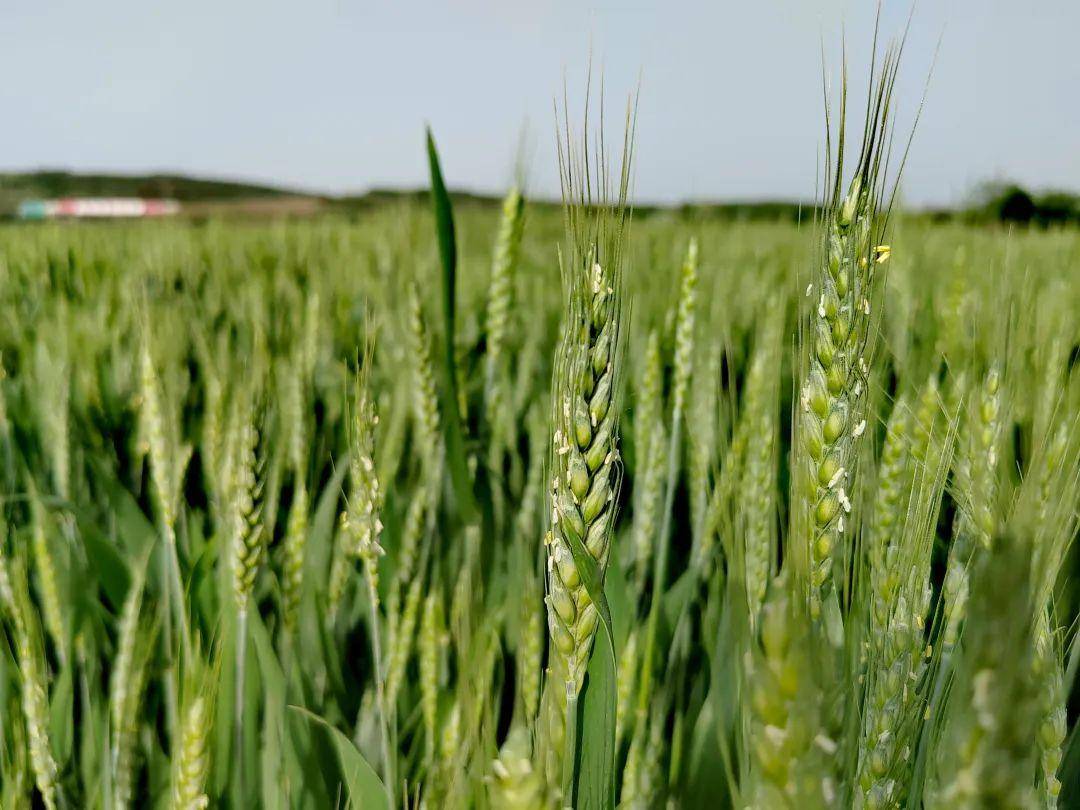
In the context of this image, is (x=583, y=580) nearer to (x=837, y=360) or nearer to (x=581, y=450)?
(x=581, y=450)

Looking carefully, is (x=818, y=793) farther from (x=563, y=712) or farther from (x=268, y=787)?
(x=268, y=787)

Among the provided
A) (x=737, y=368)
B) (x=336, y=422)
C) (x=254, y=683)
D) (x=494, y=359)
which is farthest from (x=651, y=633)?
(x=737, y=368)

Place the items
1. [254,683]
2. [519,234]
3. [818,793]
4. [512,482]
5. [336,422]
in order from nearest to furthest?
[818,793], [254,683], [519,234], [512,482], [336,422]

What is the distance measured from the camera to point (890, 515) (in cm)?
63

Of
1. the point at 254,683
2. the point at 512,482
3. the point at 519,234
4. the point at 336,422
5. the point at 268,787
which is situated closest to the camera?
the point at 268,787

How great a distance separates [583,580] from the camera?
1.11ft

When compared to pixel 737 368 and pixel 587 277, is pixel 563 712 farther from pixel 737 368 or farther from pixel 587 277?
pixel 737 368

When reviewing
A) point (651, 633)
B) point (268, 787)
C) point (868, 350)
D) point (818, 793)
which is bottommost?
point (268, 787)

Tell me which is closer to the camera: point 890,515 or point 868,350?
point 868,350

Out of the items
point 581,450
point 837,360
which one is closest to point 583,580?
point 581,450

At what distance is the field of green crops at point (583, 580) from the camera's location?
34 cm

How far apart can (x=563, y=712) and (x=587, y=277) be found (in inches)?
7.9

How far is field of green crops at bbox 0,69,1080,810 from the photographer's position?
336 millimetres

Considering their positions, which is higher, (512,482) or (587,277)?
(587,277)
